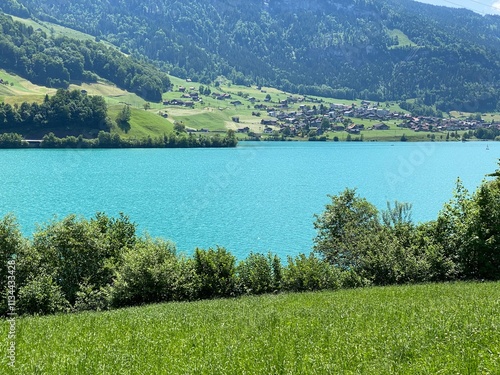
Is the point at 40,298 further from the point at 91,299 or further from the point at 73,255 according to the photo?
the point at 73,255

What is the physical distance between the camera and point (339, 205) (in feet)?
160

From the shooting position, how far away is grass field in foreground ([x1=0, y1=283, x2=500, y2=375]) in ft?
32.2

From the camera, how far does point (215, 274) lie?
3191cm

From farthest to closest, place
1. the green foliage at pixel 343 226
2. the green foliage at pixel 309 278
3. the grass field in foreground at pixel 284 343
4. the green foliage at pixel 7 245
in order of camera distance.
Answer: the green foliage at pixel 343 226 < the green foliage at pixel 309 278 < the green foliage at pixel 7 245 < the grass field in foreground at pixel 284 343

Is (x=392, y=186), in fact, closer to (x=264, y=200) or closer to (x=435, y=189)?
(x=435, y=189)

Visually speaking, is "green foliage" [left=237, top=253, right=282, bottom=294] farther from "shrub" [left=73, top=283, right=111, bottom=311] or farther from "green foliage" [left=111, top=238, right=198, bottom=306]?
"shrub" [left=73, top=283, right=111, bottom=311]

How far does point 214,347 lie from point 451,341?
619 centimetres

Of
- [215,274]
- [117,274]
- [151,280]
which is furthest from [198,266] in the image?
[117,274]

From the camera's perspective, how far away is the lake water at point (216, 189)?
7469cm

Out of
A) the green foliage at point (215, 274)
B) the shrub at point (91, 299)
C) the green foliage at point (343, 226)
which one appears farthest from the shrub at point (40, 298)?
the green foliage at point (343, 226)

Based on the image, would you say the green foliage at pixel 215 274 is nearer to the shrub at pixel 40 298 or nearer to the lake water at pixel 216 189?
the shrub at pixel 40 298

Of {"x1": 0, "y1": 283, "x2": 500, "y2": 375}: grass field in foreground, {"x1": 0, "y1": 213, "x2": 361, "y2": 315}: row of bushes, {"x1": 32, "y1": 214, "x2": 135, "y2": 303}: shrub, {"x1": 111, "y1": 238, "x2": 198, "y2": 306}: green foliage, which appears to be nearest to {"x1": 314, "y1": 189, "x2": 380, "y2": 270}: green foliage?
{"x1": 0, "y1": 213, "x2": 361, "y2": 315}: row of bushes

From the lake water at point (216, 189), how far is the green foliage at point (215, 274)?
97.7 feet

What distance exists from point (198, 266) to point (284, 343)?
2023 centimetres
